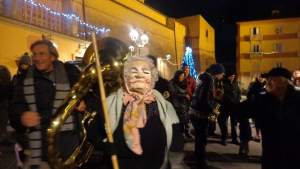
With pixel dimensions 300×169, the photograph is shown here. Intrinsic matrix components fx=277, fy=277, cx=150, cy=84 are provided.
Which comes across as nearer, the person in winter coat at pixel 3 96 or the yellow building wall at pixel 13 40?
the person in winter coat at pixel 3 96

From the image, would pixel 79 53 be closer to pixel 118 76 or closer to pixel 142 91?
pixel 118 76

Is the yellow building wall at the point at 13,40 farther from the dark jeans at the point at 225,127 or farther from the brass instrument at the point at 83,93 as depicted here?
the brass instrument at the point at 83,93

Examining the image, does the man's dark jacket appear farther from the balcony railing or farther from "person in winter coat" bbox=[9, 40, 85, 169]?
the balcony railing

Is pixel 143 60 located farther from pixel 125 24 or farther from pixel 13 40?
pixel 125 24

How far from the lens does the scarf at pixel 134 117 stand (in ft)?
7.72

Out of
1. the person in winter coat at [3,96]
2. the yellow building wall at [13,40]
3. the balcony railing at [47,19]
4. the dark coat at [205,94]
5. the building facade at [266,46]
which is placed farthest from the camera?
the building facade at [266,46]

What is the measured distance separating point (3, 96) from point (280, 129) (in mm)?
5725

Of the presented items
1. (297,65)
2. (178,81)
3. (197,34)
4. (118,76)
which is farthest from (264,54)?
(118,76)

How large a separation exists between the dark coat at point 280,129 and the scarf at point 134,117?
1276 millimetres

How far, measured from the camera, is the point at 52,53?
10.3 feet

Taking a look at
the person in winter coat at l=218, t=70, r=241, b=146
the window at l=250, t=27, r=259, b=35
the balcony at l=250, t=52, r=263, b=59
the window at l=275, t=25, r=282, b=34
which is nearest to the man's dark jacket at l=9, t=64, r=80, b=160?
the person in winter coat at l=218, t=70, r=241, b=146

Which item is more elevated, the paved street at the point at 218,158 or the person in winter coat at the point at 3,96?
the person in winter coat at the point at 3,96

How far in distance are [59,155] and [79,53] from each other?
14.5 m

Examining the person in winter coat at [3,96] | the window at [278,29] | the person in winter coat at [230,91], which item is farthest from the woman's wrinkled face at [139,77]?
the window at [278,29]
